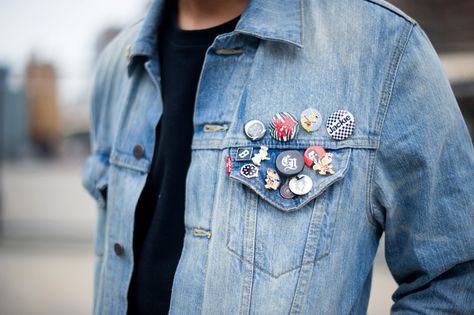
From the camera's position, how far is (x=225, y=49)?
1.18 meters

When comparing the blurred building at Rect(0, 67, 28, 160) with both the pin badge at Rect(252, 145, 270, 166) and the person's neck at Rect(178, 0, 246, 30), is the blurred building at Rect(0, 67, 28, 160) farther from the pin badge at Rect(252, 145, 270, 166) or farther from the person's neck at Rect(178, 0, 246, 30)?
the pin badge at Rect(252, 145, 270, 166)

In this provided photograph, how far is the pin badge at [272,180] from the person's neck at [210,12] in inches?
17.5

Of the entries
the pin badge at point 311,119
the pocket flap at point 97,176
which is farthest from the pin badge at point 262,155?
the pocket flap at point 97,176

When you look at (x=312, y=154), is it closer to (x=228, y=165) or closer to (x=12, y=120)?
(x=228, y=165)

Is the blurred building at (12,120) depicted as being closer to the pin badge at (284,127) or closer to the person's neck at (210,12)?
the person's neck at (210,12)

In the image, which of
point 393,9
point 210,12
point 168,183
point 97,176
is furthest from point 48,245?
point 393,9

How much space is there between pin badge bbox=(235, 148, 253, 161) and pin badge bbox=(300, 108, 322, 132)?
141mm

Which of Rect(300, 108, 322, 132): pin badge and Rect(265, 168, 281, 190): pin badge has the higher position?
Rect(300, 108, 322, 132): pin badge

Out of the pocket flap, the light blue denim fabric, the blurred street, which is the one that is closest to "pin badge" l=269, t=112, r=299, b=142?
the light blue denim fabric

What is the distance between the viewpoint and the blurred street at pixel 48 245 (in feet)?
13.6

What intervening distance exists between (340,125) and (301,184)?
0.54 feet

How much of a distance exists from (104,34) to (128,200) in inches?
315

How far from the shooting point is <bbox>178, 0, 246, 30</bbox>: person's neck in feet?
4.05

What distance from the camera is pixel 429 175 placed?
1.04 metres
